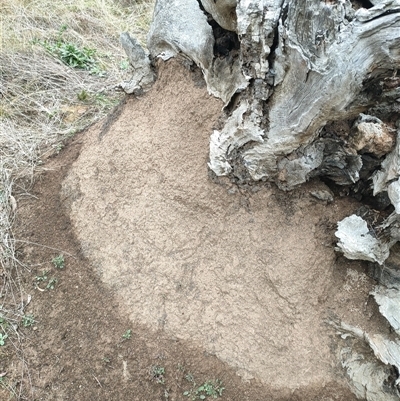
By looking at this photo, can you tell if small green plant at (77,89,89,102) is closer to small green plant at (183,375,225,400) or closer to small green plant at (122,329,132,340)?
small green plant at (122,329,132,340)

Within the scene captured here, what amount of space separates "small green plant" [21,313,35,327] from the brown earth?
27 mm

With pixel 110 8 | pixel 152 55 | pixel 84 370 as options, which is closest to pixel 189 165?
pixel 152 55

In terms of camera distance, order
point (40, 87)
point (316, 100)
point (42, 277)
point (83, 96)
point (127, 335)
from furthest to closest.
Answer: point (40, 87) → point (83, 96) → point (42, 277) → point (127, 335) → point (316, 100)

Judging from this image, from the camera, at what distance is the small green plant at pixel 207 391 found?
200cm

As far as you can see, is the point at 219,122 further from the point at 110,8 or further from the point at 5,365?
the point at 110,8

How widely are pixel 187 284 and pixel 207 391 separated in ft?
1.54

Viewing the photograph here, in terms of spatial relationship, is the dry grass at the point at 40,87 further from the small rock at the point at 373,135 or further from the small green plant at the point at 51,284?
the small rock at the point at 373,135

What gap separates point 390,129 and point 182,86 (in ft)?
3.40

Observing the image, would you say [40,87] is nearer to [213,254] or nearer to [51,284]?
[51,284]

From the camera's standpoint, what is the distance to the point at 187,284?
219 centimetres

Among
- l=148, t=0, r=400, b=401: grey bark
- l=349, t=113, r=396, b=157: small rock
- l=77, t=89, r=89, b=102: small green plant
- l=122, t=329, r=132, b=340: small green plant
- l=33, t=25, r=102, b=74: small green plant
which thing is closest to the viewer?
l=148, t=0, r=400, b=401: grey bark

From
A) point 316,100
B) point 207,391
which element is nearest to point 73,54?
point 316,100

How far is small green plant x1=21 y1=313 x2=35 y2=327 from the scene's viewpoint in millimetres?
2283

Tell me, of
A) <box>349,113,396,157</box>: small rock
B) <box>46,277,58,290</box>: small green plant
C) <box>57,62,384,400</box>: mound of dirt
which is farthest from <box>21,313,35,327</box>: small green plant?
<box>349,113,396,157</box>: small rock
